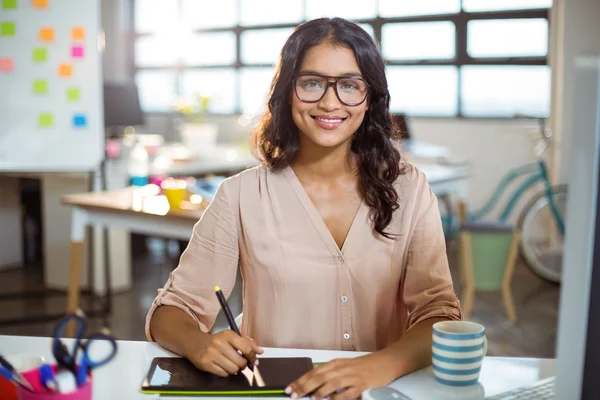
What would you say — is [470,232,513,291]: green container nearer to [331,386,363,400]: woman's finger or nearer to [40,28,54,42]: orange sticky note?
[40,28,54,42]: orange sticky note

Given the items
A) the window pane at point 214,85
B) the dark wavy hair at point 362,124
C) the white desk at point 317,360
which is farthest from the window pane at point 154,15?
the white desk at point 317,360

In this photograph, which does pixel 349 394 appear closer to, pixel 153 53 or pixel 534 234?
pixel 534 234

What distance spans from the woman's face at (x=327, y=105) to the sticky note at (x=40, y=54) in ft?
6.51

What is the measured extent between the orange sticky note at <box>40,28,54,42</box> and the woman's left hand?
8.06ft

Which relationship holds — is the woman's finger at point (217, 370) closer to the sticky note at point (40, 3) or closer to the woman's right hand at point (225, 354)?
the woman's right hand at point (225, 354)

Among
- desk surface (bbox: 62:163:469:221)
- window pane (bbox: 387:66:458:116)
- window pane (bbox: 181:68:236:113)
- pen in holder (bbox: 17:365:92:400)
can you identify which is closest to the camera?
pen in holder (bbox: 17:365:92:400)

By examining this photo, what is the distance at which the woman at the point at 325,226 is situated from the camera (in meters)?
1.51

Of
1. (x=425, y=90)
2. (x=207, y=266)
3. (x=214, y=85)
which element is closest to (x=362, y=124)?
A: (x=207, y=266)

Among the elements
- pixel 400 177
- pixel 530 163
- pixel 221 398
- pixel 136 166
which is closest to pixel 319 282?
pixel 400 177

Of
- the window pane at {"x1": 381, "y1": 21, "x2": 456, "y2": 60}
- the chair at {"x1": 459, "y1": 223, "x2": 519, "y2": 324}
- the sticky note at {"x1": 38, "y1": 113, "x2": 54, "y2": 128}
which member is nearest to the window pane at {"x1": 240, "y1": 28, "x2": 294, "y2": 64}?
the window pane at {"x1": 381, "y1": 21, "x2": 456, "y2": 60}

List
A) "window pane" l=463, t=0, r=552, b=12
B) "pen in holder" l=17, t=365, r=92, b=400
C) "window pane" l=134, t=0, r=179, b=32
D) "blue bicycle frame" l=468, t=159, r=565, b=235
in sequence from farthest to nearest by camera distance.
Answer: "window pane" l=134, t=0, r=179, b=32 → "window pane" l=463, t=0, r=552, b=12 → "blue bicycle frame" l=468, t=159, r=565, b=235 → "pen in holder" l=17, t=365, r=92, b=400

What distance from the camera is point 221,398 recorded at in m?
1.10

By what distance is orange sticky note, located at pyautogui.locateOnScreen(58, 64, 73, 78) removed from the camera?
3.20 metres

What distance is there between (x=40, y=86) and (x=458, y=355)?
2564mm
